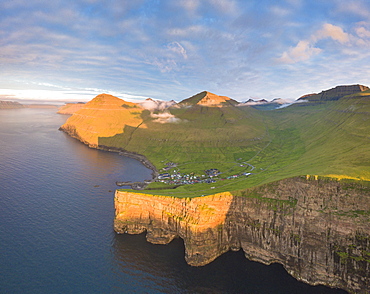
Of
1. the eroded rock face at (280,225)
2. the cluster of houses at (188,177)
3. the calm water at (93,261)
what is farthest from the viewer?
the cluster of houses at (188,177)

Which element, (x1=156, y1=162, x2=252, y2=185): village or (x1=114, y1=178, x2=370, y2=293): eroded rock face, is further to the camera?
(x1=156, y1=162, x2=252, y2=185): village

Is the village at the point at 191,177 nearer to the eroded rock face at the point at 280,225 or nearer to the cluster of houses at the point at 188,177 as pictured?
the cluster of houses at the point at 188,177

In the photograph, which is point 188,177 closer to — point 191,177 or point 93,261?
point 191,177

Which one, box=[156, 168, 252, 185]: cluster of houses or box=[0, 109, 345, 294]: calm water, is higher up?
box=[156, 168, 252, 185]: cluster of houses

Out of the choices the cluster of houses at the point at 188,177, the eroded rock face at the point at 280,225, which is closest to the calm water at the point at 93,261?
the eroded rock face at the point at 280,225

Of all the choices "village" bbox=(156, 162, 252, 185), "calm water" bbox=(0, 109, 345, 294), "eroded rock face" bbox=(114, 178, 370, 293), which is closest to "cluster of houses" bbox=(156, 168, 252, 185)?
"village" bbox=(156, 162, 252, 185)

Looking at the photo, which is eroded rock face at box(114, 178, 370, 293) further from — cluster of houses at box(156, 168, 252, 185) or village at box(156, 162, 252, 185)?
cluster of houses at box(156, 168, 252, 185)

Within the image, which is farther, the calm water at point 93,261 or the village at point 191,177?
the village at point 191,177

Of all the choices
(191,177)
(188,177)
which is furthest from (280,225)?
(188,177)
